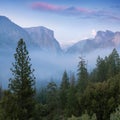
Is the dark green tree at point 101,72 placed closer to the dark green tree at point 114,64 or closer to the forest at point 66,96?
the forest at point 66,96

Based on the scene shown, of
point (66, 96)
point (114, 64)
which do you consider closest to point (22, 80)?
point (66, 96)

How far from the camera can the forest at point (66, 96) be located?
43.0 meters

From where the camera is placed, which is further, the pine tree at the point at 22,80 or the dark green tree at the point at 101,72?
the dark green tree at the point at 101,72

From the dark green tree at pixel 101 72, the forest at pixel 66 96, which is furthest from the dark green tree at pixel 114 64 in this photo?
the dark green tree at pixel 101 72

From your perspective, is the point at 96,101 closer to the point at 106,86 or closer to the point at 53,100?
the point at 106,86

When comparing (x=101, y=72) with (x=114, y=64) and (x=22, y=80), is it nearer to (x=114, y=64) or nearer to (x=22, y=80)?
(x=114, y=64)

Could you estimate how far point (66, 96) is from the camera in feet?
261

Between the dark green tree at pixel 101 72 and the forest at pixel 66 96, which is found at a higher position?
the dark green tree at pixel 101 72

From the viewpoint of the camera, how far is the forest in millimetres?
43000

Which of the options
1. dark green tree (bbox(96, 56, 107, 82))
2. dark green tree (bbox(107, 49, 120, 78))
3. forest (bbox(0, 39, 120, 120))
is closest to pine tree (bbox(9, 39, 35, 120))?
forest (bbox(0, 39, 120, 120))

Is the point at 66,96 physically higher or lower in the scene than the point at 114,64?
lower

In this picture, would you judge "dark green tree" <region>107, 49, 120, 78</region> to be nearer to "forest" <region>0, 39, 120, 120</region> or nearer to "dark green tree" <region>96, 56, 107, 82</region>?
"forest" <region>0, 39, 120, 120</region>

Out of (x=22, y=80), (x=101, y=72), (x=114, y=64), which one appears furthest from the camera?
(x=114, y=64)

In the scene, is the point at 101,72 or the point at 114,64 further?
the point at 114,64
